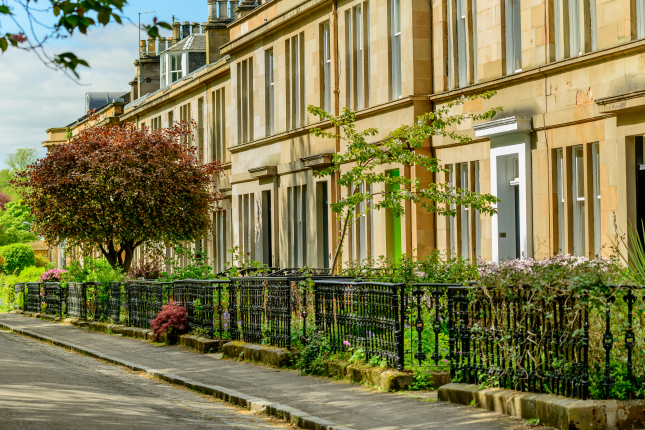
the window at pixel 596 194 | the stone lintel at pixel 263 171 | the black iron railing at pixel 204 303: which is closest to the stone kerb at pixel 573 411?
the window at pixel 596 194

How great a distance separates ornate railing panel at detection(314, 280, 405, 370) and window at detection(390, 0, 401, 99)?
34.2 feet

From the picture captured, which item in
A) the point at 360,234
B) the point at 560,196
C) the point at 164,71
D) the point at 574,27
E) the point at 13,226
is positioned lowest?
the point at 360,234

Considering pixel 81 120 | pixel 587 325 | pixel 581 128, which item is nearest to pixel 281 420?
pixel 587 325

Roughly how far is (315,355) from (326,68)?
572 inches

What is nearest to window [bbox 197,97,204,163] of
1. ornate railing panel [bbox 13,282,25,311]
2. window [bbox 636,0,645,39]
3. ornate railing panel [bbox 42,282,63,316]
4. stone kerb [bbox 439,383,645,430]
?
ornate railing panel [bbox 42,282,63,316]

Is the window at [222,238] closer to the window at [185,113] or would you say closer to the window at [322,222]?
the window at [185,113]

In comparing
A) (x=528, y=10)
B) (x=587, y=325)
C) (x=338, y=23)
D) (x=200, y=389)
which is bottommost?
(x=200, y=389)

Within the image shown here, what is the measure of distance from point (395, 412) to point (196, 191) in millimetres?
22326

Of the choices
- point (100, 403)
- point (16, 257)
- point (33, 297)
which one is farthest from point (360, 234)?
point (16, 257)

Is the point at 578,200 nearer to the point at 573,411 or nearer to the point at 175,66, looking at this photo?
the point at 573,411

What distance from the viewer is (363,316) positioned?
1148 centimetres

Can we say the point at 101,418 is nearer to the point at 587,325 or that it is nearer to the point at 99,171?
the point at 587,325

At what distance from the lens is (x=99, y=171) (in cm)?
2942

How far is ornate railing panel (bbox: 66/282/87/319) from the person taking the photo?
89.1 ft
